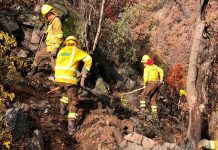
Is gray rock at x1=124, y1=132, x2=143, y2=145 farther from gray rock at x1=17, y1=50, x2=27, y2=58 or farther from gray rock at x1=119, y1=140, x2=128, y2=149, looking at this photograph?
gray rock at x1=17, y1=50, x2=27, y2=58

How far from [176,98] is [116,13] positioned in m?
10.2

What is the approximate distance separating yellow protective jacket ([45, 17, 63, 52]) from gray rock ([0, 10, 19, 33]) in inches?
104

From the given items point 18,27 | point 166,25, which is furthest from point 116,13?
point 18,27

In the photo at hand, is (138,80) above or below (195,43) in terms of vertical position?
below

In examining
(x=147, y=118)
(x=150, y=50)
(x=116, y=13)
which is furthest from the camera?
(x=116, y=13)

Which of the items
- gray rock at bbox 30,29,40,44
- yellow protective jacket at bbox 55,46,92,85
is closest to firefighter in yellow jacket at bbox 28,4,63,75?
yellow protective jacket at bbox 55,46,92,85

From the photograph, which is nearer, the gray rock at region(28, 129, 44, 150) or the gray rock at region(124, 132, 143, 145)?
the gray rock at region(28, 129, 44, 150)

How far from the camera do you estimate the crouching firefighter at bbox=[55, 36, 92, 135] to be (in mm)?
8469

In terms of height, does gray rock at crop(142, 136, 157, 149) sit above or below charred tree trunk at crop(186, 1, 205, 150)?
below

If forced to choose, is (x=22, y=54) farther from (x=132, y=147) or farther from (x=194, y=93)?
(x=194, y=93)

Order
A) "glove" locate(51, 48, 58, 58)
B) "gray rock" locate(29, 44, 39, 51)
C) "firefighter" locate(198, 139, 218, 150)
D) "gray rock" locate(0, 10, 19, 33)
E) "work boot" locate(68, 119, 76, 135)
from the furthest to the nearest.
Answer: "gray rock" locate(29, 44, 39, 51) → "gray rock" locate(0, 10, 19, 33) → "glove" locate(51, 48, 58, 58) → "work boot" locate(68, 119, 76, 135) → "firefighter" locate(198, 139, 218, 150)

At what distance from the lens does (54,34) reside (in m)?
9.62

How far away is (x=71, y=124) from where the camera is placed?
8.67 metres

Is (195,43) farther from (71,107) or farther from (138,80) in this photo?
(138,80)
